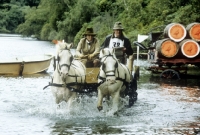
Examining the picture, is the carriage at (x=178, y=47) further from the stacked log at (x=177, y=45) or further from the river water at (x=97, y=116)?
the river water at (x=97, y=116)

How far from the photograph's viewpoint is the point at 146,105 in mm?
15289

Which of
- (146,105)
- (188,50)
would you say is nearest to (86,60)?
(146,105)

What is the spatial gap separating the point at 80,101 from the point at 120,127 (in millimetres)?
1906

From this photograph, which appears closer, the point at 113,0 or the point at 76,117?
the point at 76,117

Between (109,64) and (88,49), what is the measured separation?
7.33ft

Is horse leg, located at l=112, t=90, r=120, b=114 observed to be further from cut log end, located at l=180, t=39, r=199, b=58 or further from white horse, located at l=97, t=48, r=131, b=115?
cut log end, located at l=180, t=39, r=199, b=58

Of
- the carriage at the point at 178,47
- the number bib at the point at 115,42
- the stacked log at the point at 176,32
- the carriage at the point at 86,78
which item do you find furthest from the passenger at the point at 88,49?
the stacked log at the point at 176,32

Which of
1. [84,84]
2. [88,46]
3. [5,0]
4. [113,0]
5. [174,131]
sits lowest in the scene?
[174,131]

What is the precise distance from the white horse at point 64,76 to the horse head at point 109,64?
741mm

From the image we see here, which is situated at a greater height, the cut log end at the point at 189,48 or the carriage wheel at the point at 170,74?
the cut log end at the point at 189,48

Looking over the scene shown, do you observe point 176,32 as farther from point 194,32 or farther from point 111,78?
point 111,78

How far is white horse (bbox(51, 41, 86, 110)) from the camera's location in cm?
1208

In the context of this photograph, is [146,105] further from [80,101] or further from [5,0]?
[5,0]

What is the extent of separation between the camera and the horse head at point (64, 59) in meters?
12.0
